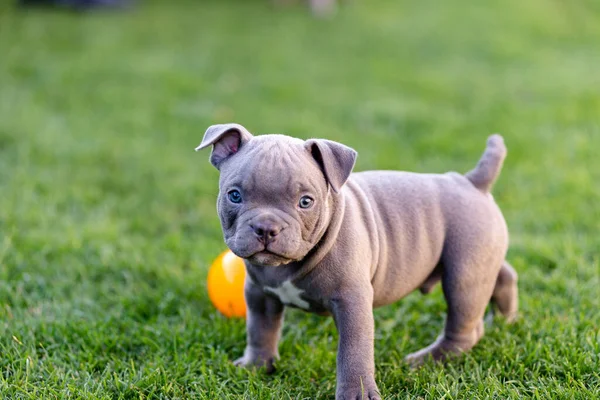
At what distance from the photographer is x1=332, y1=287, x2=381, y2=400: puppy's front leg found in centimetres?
347

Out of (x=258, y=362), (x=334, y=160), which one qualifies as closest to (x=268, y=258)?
(x=334, y=160)

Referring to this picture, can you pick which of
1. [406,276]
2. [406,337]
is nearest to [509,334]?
[406,337]

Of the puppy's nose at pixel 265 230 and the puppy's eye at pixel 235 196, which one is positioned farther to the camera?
the puppy's eye at pixel 235 196

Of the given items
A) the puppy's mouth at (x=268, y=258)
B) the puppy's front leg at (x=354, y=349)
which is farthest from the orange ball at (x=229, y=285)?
the puppy's mouth at (x=268, y=258)

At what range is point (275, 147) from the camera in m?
3.29

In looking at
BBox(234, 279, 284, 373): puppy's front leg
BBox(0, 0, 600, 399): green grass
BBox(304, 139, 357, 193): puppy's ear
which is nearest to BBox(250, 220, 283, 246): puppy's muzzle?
BBox(304, 139, 357, 193): puppy's ear

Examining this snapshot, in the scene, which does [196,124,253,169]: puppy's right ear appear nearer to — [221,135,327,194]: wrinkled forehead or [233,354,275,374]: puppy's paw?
[221,135,327,194]: wrinkled forehead

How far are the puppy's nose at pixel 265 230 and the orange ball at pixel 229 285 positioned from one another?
137 cm

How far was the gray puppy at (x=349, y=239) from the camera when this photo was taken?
3209mm

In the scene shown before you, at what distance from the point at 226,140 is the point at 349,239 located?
0.79 m

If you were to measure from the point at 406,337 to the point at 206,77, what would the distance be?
680 cm

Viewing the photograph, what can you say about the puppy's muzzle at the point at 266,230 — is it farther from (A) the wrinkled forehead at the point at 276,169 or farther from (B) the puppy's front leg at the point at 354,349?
(B) the puppy's front leg at the point at 354,349

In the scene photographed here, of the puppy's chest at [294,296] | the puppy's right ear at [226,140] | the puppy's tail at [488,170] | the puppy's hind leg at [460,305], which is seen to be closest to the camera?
the puppy's right ear at [226,140]

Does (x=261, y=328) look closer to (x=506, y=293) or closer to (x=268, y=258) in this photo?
(x=268, y=258)
